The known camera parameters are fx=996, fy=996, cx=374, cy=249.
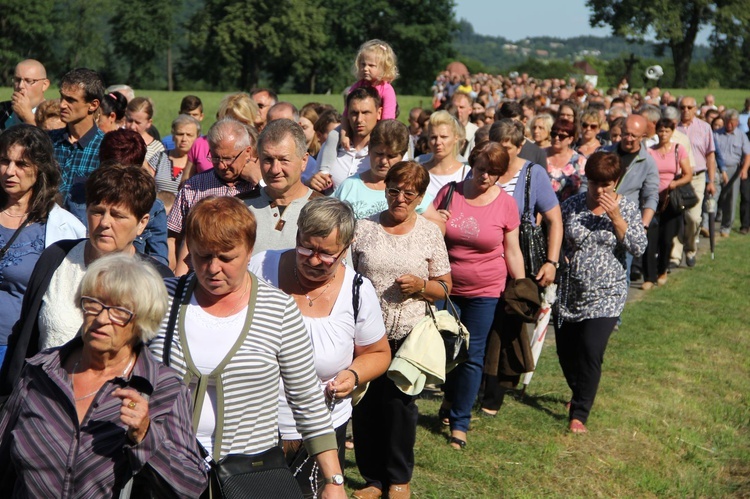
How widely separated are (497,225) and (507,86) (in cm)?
2029

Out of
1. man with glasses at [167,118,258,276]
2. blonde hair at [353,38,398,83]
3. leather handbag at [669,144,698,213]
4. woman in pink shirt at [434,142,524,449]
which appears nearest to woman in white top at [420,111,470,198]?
woman in pink shirt at [434,142,524,449]

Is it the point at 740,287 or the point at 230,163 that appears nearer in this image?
the point at 230,163

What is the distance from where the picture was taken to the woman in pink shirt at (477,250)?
6.70 metres

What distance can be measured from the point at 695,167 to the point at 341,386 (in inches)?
442

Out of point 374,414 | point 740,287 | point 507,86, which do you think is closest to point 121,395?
point 374,414

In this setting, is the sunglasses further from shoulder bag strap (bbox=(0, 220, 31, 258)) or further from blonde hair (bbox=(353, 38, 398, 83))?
shoulder bag strap (bbox=(0, 220, 31, 258))

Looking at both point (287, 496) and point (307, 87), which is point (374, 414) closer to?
point (287, 496)

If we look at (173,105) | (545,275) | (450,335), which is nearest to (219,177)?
(450,335)

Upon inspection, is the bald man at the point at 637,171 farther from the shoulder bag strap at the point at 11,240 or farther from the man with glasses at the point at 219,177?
the shoulder bag strap at the point at 11,240

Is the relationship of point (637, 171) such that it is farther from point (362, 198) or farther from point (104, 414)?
point (104, 414)

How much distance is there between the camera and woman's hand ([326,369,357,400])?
4.27 meters

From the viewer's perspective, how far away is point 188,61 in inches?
3595

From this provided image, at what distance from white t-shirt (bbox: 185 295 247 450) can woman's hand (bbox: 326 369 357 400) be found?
0.84 metres

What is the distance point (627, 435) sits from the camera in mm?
7434
